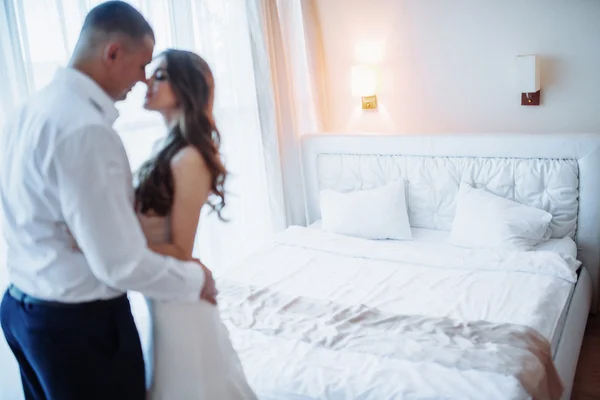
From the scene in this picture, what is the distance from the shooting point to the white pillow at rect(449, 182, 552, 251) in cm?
294

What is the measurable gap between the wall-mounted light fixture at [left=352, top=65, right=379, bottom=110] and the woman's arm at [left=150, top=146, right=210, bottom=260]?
91.8 inches

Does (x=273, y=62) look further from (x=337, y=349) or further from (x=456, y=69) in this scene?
(x=337, y=349)

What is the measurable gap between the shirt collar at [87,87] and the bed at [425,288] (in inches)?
41.8

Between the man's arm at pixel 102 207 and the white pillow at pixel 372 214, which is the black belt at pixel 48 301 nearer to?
the man's arm at pixel 102 207

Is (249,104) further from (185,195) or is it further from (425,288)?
(185,195)

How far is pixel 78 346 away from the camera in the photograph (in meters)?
1.36

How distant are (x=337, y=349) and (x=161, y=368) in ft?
2.61

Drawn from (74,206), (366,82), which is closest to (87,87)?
(74,206)

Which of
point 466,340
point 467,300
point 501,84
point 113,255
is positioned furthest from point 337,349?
point 501,84

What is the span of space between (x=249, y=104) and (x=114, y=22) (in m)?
2.20

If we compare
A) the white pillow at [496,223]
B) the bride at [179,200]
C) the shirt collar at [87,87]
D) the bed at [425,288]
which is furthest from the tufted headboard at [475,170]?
the shirt collar at [87,87]

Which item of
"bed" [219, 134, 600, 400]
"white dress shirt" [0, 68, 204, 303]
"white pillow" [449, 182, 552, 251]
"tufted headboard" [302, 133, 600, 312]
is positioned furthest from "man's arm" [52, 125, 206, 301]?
"tufted headboard" [302, 133, 600, 312]

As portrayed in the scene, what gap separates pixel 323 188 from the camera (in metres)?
3.73

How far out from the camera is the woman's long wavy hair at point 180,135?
1.50 m
